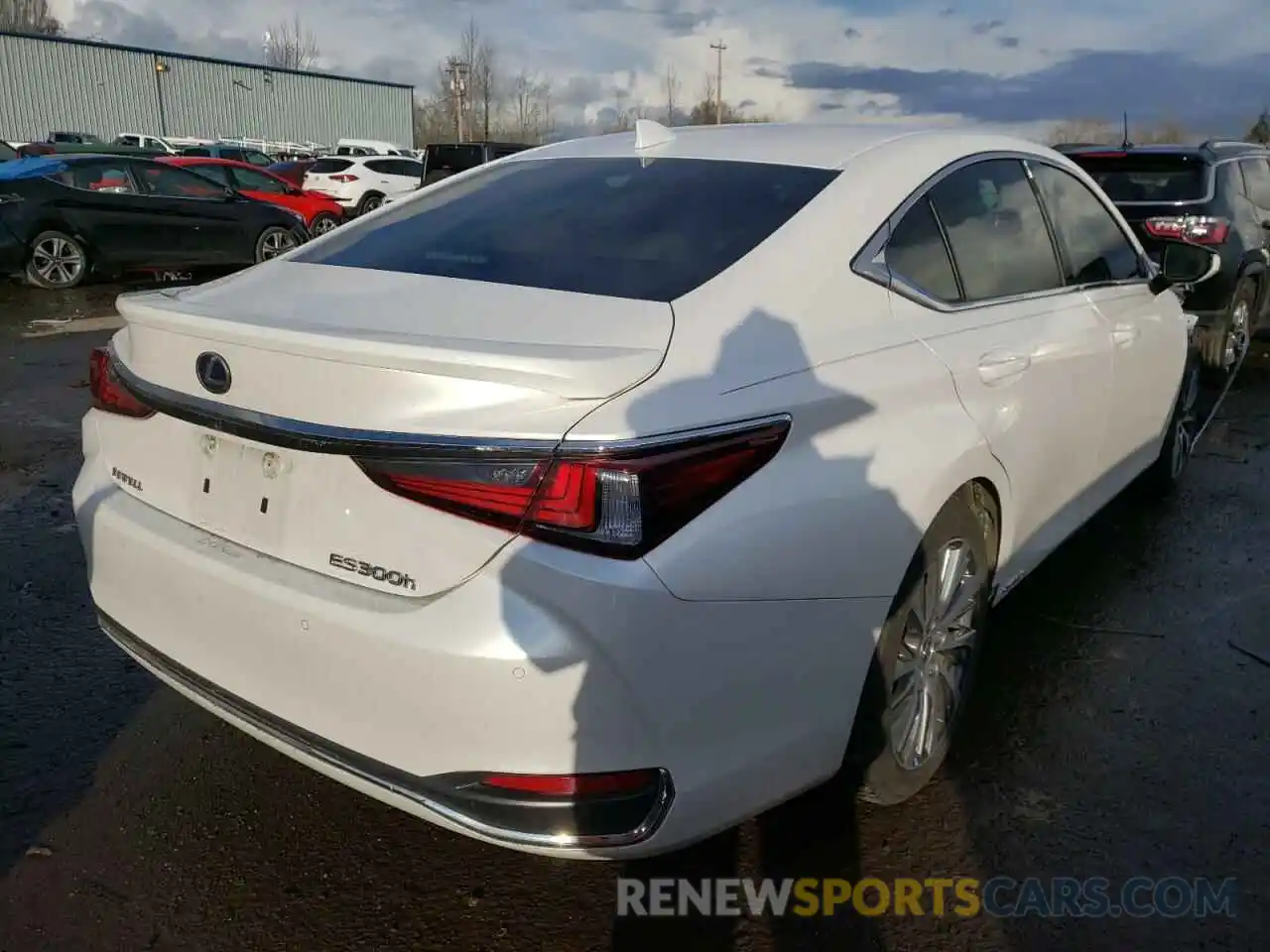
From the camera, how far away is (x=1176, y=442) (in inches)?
195

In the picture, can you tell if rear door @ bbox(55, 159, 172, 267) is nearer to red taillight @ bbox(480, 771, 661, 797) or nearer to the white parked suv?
the white parked suv

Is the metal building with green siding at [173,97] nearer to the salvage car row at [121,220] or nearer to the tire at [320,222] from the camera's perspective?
the tire at [320,222]

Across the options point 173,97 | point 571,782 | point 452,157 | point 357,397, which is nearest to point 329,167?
point 452,157

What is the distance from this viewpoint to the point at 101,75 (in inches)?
1854

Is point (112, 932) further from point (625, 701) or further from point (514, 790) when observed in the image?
point (625, 701)

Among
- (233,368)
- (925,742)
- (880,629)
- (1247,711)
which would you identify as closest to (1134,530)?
(1247,711)

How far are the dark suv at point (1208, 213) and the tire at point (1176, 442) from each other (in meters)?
2.26

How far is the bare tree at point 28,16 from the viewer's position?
68938mm

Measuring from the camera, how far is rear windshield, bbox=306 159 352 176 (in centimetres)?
2202

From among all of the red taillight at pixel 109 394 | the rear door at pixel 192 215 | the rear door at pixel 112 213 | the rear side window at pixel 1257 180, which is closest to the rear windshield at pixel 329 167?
the rear door at pixel 192 215

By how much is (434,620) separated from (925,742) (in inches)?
57.5

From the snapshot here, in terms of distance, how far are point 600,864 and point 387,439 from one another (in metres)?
1.23

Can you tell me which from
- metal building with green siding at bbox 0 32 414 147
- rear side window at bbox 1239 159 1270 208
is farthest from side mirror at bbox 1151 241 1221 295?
metal building with green siding at bbox 0 32 414 147

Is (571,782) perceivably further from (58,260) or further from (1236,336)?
(58,260)
